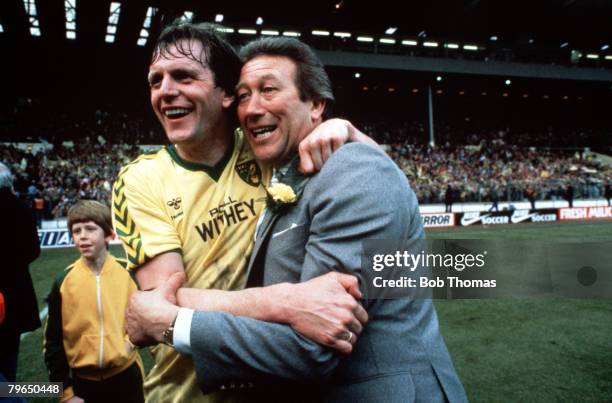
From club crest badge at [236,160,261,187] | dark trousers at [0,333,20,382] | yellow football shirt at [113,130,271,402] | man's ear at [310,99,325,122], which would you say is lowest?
dark trousers at [0,333,20,382]

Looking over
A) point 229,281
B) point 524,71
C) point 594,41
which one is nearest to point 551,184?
point 524,71

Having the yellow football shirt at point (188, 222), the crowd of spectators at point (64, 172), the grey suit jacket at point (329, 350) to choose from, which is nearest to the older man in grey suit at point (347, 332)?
the grey suit jacket at point (329, 350)

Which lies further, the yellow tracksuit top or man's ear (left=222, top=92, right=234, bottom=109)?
the yellow tracksuit top

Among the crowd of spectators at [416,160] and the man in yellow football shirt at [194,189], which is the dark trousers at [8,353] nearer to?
the man in yellow football shirt at [194,189]

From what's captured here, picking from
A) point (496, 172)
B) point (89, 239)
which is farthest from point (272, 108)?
point (496, 172)

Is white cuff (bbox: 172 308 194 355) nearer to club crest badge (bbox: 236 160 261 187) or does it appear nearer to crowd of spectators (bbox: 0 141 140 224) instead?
club crest badge (bbox: 236 160 261 187)

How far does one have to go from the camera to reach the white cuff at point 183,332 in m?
1.39

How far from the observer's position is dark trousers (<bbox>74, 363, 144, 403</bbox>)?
2998 mm

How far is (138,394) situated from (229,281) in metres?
1.78

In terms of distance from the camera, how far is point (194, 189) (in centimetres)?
196

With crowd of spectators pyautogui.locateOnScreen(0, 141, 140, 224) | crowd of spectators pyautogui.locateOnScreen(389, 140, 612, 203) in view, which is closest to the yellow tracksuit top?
crowd of spectators pyautogui.locateOnScreen(0, 141, 140, 224)

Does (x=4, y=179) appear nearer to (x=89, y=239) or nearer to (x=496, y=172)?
(x=89, y=239)

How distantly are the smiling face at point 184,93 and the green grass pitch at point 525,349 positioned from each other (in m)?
3.59

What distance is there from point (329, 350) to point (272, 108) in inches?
42.2
